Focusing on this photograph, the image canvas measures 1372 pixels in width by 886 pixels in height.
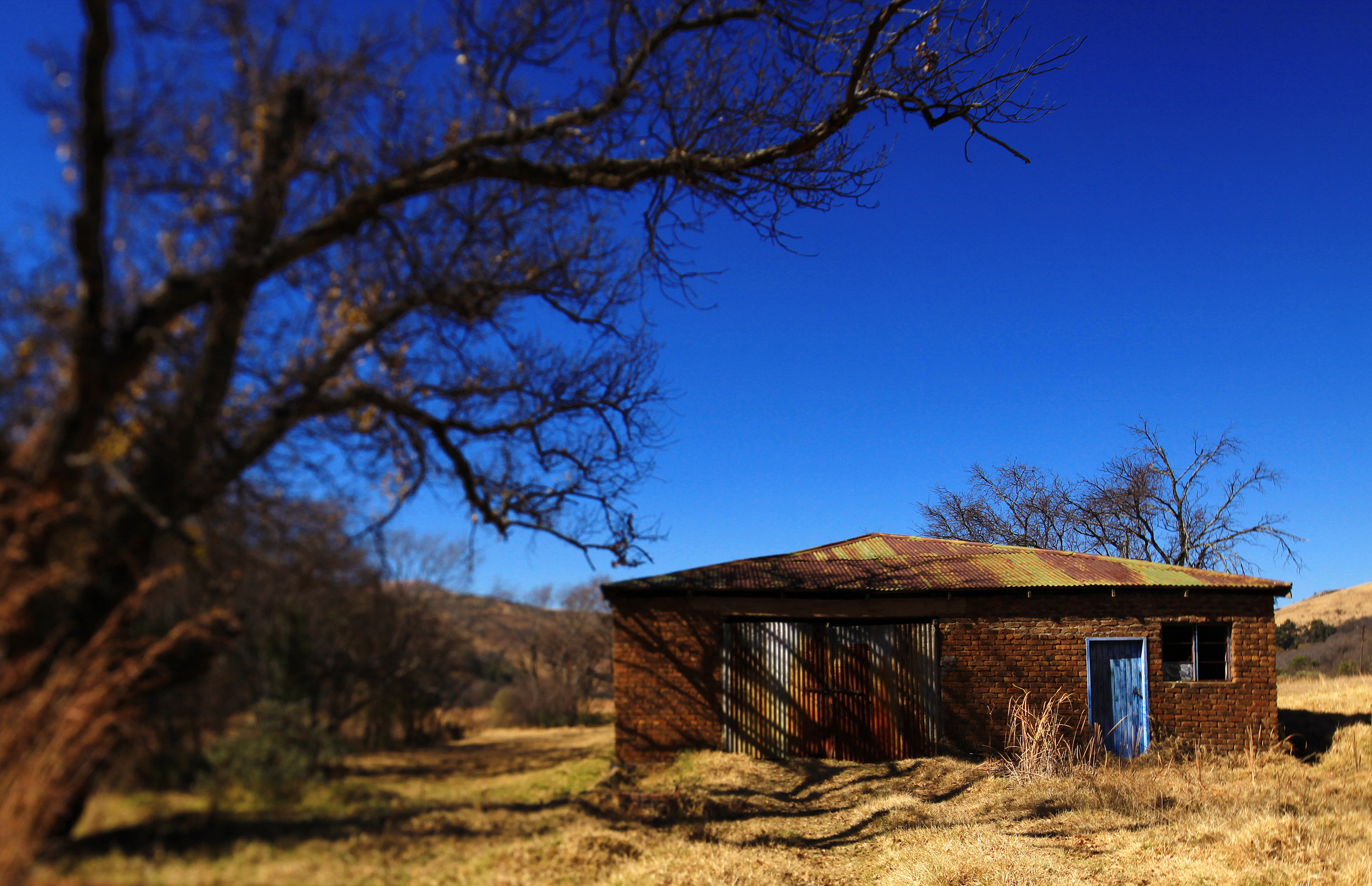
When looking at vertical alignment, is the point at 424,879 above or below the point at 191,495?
below

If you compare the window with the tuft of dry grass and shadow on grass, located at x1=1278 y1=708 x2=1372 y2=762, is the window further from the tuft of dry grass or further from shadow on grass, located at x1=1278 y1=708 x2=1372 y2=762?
the tuft of dry grass

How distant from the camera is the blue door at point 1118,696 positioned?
1298cm

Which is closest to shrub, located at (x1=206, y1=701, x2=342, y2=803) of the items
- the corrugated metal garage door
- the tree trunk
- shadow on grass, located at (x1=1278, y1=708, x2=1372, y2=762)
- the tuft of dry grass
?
the tree trunk

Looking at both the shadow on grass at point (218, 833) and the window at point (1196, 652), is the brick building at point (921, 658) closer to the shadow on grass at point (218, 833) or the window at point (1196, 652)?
the window at point (1196, 652)

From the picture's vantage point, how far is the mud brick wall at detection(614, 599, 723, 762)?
1211 cm

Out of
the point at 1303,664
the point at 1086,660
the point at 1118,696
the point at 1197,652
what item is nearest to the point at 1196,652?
the point at 1197,652

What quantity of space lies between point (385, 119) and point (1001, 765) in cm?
1188

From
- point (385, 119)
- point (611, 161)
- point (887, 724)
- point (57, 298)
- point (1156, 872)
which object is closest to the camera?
point (57, 298)

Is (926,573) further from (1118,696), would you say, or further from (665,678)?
(665,678)

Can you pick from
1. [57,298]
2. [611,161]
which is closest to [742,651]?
[611,161]

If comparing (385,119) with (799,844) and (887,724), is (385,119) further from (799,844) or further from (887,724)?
(887,724)

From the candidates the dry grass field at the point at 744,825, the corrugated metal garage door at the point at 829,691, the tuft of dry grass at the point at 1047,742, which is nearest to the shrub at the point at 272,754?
the dry grass field at the point at 744,825

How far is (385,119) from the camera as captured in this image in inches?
186

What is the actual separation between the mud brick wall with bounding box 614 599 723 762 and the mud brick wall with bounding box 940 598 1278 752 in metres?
4.12
